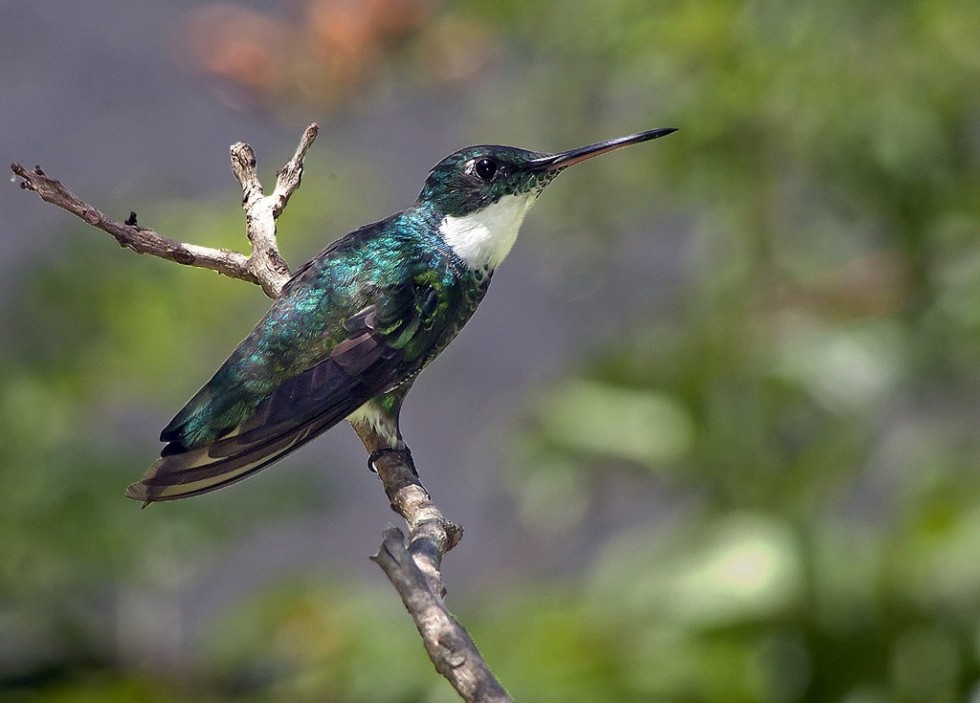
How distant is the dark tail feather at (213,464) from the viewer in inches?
63.9

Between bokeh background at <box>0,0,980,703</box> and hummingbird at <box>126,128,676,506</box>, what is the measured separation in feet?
4.79

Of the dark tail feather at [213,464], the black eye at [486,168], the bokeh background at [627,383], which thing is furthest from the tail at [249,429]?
the bokeh background at [627,383]

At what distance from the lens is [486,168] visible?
6.30ft

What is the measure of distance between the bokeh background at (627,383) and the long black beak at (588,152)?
5.21 ft

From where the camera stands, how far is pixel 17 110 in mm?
5941

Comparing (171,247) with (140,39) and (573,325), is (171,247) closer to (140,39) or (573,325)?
(573,325)

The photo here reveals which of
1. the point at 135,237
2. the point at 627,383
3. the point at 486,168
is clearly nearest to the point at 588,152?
the point at 486,168

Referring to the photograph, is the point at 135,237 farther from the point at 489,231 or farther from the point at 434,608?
the point at 434,608

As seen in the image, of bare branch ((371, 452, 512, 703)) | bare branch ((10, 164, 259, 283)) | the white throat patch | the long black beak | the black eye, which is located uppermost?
bare branch ((10, 164, 259, 283))

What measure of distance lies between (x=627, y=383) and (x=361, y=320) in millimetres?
2200

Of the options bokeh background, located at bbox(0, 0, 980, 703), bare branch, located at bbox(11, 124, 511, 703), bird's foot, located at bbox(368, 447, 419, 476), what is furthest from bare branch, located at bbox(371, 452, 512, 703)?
bokeh background, located at bbox(0, 0, 980, 703)

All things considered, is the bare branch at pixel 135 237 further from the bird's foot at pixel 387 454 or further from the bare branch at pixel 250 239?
the bird's foot at pixel 387 454

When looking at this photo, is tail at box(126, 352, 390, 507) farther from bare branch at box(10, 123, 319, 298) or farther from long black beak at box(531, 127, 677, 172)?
long black beak at box(531, 127, 677, 172)

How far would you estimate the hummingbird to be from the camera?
1.74 meters
